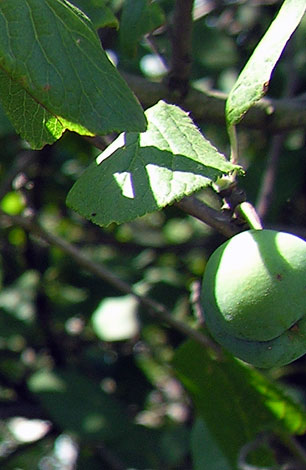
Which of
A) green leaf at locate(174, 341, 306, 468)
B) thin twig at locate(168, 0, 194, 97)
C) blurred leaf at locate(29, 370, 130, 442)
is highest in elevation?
thin twig at locate(168, 0, 194, 97)

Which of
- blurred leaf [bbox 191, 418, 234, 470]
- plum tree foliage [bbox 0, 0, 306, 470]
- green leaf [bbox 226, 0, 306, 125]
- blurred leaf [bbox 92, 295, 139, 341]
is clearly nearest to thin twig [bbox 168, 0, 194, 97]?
plum tree foliage [bbox 0, 0, 306, 470]

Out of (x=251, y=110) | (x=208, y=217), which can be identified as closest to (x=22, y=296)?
(x=251, y=110)

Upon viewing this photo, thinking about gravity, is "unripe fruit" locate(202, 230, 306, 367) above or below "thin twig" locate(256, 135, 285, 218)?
above

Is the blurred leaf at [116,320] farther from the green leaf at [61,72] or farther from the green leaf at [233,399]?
the green leaf at [61,72]

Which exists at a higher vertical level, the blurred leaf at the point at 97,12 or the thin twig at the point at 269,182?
the blurred leaf at the point at 97,12

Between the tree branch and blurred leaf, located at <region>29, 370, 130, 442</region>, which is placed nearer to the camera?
the tree branch

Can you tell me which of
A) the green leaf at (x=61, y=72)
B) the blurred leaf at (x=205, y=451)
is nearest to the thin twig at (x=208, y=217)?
the green leaf at (x=61, y=72)

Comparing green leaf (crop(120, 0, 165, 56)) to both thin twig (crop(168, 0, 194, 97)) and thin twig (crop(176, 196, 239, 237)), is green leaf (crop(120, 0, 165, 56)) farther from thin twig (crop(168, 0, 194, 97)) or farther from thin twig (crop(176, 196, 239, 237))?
thin twig (crop(176, 196, 239, 237))
